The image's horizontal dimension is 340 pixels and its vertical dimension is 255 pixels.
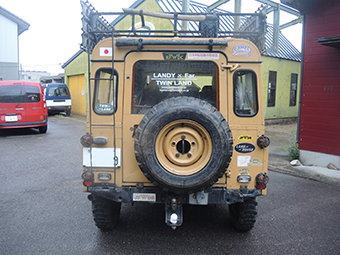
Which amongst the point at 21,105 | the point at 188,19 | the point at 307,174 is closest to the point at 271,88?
the point at 307,174

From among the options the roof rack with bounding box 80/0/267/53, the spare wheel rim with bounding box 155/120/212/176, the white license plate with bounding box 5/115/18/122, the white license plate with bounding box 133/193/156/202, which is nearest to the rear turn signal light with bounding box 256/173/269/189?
the spare wheel rim with bounding box 155/120/212/176

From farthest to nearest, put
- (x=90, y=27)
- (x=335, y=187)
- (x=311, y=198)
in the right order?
(x=335, y=187)
(x=311, y=198)
(x=90, y=27)

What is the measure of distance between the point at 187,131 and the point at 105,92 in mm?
1171

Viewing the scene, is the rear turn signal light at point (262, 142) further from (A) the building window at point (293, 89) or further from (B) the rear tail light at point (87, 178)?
(A) the building window at point (293, 89)

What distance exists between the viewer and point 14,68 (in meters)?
25.6

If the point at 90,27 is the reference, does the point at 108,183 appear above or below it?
below

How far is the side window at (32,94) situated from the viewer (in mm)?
11164

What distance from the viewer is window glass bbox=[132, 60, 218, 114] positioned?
3500mm

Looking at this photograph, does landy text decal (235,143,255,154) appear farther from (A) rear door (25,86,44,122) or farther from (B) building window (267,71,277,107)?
(B) building window (267,71,277,107)

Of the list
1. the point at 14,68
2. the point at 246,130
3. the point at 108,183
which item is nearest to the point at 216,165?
the point at 246,130

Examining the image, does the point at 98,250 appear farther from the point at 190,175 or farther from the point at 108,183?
the point at 190,175

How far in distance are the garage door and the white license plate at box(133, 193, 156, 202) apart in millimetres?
17657

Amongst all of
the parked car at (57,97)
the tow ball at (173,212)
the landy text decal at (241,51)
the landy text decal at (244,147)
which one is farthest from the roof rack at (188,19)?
the parked car at (57,97)

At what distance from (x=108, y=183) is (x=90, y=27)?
1.95 m
